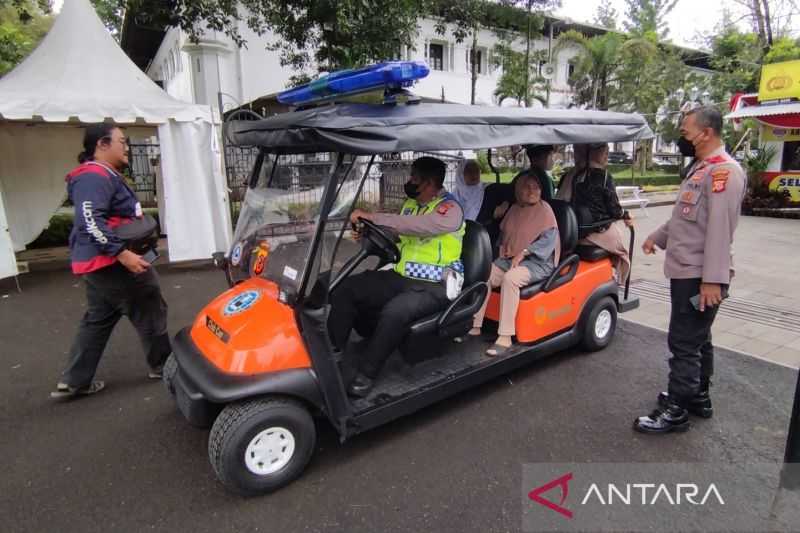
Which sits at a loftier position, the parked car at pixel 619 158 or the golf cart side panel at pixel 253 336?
the parked car at pixel 619 158

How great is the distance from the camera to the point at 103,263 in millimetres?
3305

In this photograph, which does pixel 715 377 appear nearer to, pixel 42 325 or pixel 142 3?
pixel 42 325

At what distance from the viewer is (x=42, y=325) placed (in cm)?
→ 506

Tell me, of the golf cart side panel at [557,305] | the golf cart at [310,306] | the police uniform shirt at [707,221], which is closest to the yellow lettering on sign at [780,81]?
the golf cart side panel at [557,305]

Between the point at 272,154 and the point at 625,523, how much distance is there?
279 centimetres

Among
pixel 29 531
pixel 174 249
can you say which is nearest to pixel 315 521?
pixel 29 531

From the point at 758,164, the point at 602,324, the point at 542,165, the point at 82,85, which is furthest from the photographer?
the point at 758,164

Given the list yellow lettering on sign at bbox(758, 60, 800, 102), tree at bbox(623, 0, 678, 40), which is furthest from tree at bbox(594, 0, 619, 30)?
yellow lettering on sign at bbox(758, 60, 800, 102)

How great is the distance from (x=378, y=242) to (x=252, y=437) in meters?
1.24

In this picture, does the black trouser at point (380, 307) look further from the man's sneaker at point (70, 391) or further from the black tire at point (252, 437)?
the man's sneaker at point (70, 391)

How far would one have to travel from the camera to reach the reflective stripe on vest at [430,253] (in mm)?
3199

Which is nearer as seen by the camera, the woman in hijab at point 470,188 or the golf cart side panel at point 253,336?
the golf cart side panel at point 253,336

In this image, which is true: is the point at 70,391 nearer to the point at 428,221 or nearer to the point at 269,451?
the point at 269,451

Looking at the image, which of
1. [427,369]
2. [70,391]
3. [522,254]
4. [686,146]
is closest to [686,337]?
[686,146]
